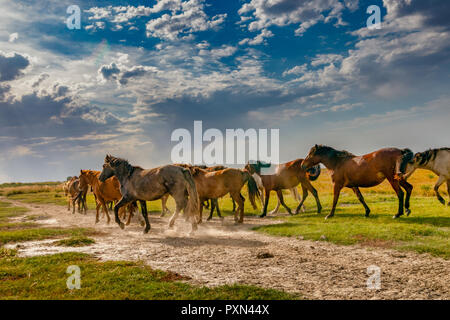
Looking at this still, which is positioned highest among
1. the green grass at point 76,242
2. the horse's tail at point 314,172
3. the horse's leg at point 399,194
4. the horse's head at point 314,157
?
the horse's head at point 314,157

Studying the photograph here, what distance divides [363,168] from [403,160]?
5.24 feet

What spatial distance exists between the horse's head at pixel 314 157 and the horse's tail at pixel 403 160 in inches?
146

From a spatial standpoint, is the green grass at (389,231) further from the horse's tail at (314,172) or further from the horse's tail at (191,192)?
the horse's tail at (314,172)

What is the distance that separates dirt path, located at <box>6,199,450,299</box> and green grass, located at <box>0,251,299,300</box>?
49 cm

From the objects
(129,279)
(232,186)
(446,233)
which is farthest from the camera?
(232,186)

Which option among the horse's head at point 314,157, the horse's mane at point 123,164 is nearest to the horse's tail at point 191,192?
the horse's mane at point 123,164

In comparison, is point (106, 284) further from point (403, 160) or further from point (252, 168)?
point (252, 168)

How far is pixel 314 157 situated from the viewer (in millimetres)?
16203

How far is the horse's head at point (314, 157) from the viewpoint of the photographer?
630 inches

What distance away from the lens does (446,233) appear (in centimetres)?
960

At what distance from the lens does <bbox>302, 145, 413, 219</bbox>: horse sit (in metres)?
13.3
